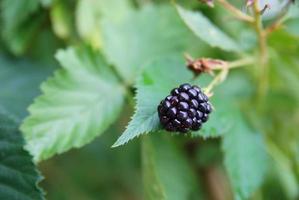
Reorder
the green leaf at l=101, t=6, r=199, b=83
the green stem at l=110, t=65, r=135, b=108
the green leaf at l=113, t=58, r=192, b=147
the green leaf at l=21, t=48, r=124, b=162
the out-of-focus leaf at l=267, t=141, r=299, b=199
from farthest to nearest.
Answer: the out-of-focus leaf at l=267, t=141, r=299, b=199
the green leaf at l=101, t=6, r=199, b=83
the green stem at l=110, t=65, r=135, b=108
the green leaf at l=21, t=48, r=124, b=162
the green leaf at l=113, t=58, r=192, b=147

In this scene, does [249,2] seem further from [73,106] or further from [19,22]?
[19,22]

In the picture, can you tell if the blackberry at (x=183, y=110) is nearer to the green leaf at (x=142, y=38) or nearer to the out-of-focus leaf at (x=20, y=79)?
the green leaf at (x=142, y=38)

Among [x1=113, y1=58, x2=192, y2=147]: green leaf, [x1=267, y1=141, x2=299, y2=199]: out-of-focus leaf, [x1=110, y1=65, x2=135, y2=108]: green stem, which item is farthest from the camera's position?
[x1=267, y1=141, x2=299, y2=199]: out-of-focus leaf

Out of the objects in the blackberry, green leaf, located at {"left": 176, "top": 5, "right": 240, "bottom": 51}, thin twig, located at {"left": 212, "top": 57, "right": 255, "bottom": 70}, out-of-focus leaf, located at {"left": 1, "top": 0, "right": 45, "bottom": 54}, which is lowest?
the blackberry

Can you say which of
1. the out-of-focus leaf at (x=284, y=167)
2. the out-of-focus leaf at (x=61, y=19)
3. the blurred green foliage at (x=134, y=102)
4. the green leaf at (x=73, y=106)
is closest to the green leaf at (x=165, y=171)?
the blurred green foliage at (x=134, y=102)

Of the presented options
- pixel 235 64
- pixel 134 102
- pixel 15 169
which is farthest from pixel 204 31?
pixel 15 169

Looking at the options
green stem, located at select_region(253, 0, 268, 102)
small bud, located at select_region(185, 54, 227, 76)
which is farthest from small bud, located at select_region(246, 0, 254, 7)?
small bud, located at select_region(185, 54, 227, 76)

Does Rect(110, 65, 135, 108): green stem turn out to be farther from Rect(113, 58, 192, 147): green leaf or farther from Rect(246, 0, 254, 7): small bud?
Rect(246, 0, 254, 7): small bud
